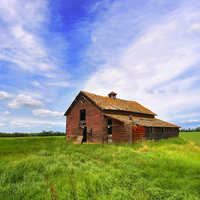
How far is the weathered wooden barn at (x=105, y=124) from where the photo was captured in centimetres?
2026

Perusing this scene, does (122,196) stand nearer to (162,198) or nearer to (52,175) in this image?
(162,198)

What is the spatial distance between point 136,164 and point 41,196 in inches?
220

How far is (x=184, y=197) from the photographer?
18.1 feet

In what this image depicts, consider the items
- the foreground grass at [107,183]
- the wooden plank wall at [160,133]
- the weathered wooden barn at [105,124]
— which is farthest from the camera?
the wooden plank wall at [160,133]

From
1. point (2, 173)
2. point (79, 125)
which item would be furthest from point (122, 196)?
point (79, 125)

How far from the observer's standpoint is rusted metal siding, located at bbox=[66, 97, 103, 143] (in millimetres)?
22945

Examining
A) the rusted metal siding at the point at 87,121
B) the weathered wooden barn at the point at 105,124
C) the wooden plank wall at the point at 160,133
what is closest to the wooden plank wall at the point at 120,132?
the weathered wooden barn at the point at 105,124

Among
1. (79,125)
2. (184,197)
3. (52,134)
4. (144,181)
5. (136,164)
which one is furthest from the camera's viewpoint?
(52,134)

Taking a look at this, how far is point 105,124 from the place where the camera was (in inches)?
883

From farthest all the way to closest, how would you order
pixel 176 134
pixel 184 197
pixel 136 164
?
pixel 176 134 → pixel 136 164 → pixel 184 197

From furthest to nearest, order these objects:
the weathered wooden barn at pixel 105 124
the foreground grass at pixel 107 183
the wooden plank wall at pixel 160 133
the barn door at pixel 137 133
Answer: the wooden plank wall at pixel 160 133
the weathered wooden barn at pixel 105 124
the barn door at pixel 137 133
the foreground grass at pixel 107 183

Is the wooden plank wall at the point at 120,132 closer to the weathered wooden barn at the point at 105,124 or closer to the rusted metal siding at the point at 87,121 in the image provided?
the weathered wooden barn at the point at 105,124

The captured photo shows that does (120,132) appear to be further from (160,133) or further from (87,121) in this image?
(160,133)

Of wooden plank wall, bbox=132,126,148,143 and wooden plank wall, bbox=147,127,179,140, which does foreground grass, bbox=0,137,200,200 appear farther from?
wooden plank wall, bbox=147,127,179,140
